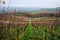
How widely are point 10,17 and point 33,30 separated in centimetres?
36

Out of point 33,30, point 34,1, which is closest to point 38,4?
point 34,1

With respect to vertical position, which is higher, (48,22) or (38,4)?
(38,4)

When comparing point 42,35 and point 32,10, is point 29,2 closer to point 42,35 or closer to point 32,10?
point 32,10

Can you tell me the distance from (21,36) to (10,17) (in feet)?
0.98

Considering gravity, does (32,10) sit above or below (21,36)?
above

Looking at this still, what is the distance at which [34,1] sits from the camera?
353 centimetres

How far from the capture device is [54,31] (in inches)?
138

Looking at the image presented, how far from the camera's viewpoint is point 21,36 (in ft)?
11.5

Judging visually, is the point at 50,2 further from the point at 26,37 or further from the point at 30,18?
the point at 26,37

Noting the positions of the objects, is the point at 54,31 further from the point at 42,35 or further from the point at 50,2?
the point at 50,2

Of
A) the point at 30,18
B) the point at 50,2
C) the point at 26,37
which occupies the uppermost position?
the point at 50,2

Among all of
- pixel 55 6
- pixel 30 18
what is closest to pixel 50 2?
pixel 55 6

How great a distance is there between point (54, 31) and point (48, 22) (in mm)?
146

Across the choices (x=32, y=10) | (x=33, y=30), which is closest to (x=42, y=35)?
(x=33, y=30)
